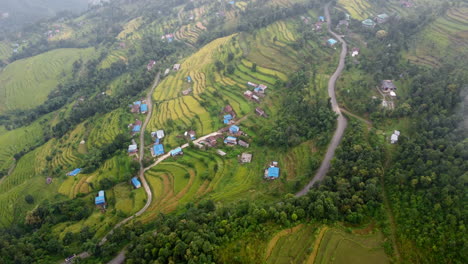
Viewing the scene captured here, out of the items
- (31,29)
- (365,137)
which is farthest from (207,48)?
(31,29)

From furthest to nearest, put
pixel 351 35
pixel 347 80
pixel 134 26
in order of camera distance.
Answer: pixel 134 26 < pixel 351 35 < pixel 347 80

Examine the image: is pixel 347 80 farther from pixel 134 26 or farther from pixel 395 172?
pixel 134 26

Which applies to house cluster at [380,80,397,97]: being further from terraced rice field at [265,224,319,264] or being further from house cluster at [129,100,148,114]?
house cluster at [129,100,148,114]

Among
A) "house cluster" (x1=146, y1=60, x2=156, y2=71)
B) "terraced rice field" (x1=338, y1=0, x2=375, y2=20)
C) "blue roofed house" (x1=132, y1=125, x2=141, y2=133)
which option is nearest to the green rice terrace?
"terraced rice field" (x1=338, y1=0, x2=375, y2=20)

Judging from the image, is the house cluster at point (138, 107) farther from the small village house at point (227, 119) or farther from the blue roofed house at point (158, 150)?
the small village house at point (227, 119)

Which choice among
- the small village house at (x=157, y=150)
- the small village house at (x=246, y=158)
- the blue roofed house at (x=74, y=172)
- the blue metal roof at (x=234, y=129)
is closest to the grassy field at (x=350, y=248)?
the small village house at (x=246, y=158)

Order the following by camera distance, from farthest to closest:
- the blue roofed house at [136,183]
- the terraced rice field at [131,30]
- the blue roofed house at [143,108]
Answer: the terraced rice field at [131,30]
the blue roofed house at [143,108]
the blue roofed house at [136,183]
